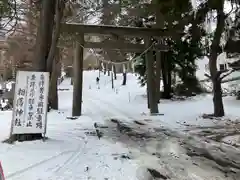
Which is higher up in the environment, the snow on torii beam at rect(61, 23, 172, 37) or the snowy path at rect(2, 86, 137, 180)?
the snow on torii beam at rect(61, 23, 172, 37)

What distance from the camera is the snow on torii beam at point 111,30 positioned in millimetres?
13211

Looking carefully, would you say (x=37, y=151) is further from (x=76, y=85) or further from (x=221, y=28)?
(x=221, y=28)

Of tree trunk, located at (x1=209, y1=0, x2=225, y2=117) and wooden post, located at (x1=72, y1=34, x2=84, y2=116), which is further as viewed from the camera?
wooden post, located at (x1=72, y1=34, x2=84, y2=116)

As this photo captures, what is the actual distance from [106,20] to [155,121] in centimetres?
767

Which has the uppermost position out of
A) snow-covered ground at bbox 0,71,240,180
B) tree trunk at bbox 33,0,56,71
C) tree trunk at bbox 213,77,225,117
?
tree trunk at bbox 33,0,56,71

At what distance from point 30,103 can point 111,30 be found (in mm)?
6945

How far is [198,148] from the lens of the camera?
7.33 metres

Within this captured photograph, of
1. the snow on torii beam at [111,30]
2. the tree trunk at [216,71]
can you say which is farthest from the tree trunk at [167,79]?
the tree trunk at [216,71]

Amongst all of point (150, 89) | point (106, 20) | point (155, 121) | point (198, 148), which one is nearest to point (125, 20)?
point (106, 20)

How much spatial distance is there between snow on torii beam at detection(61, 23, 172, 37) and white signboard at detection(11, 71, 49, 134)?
515 cm

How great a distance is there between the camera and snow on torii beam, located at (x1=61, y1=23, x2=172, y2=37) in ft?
43.3

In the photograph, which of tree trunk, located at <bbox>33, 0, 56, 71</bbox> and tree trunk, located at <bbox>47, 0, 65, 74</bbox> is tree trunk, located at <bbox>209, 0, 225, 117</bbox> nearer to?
tree trunk, located at <bbox>47, 0, 65, 74</bbox>

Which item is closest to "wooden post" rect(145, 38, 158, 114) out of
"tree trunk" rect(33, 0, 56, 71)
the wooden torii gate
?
the wooden torii gate

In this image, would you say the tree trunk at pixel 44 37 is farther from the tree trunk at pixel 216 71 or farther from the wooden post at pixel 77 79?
the tree trunk at pixel 216 71
